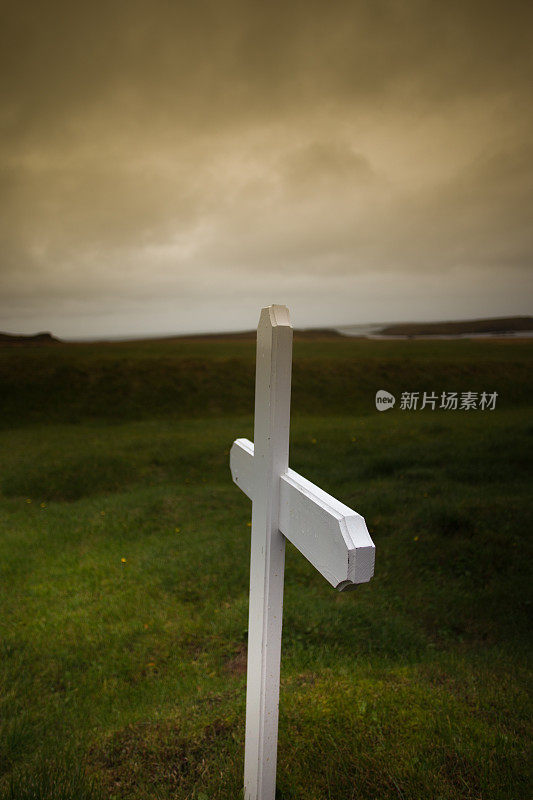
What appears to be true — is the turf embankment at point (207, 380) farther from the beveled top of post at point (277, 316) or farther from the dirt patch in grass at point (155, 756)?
the beveled top of post at point (277, 316)

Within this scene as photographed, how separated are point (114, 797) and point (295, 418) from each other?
1404 centimetres

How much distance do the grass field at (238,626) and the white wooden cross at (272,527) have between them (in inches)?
29.9

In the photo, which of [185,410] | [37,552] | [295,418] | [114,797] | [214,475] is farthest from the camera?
[185,410]

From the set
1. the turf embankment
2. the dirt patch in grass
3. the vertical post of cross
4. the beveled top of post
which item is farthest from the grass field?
the turf embankment

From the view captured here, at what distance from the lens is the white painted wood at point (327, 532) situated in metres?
1.32

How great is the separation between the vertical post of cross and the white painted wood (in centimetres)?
8

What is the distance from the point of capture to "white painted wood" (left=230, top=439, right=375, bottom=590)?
132 centimetres

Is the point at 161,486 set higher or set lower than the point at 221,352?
lower

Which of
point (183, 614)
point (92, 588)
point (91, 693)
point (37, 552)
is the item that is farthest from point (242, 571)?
point (37, 552)

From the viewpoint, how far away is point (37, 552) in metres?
6.13

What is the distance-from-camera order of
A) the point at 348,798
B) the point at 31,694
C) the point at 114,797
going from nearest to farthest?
the point at 348,798
the point at 114,797
the point at 31,694

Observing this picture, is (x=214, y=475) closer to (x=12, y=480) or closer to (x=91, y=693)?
(x=12, y=480)

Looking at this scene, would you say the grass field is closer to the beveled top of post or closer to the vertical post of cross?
the vertical post of cross

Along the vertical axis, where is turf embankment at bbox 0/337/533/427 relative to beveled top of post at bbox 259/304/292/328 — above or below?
below
